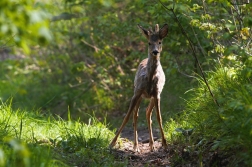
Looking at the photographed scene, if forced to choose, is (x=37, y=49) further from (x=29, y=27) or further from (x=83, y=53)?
(x=29, y=27)

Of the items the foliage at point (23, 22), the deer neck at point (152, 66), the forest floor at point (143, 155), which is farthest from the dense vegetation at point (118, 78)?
the deer neck at point (152, 66)

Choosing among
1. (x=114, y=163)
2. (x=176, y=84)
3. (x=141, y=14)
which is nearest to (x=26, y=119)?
(x=114, y=163)

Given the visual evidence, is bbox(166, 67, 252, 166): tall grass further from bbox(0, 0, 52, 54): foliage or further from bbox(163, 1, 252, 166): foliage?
bbox(0, 0, 52, 54): foliage

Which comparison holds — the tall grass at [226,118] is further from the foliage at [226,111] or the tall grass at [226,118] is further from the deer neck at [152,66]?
the deer neck at [152,66]

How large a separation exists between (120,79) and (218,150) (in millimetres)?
5641

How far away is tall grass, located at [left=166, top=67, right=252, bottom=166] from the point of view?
478cm

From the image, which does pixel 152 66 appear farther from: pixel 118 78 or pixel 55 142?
pixel 118 78

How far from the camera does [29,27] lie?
2.42 meters

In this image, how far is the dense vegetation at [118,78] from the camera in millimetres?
4728

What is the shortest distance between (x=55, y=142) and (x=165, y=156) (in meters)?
1.39

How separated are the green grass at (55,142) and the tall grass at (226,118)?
1054 mm

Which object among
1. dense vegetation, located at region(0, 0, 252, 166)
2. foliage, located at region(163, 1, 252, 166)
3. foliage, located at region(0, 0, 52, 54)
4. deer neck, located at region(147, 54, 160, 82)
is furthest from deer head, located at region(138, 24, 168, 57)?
foliage, located at region(0, 0, 52, 54)

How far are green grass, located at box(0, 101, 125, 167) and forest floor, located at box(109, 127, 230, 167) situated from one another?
0.27m

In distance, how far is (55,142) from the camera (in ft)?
20.9
